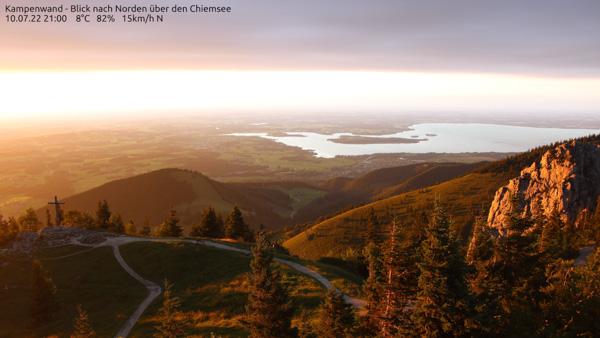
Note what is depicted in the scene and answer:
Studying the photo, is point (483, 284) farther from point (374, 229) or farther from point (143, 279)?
point (143, 279)

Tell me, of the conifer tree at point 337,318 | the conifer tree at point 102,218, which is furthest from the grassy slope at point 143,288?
the conifer tree at point 102,218

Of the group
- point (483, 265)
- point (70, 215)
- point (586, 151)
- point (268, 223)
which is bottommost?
point (268, 223)

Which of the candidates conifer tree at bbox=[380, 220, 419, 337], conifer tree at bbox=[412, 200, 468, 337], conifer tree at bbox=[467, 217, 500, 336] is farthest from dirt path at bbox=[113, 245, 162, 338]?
conifer tree at bbox=[467, 217, 500, 336]

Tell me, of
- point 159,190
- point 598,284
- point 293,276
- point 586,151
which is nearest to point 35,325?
point 293,276

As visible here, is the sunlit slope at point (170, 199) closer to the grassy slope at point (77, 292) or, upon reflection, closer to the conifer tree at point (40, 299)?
the grassy slope at point (77, 292)

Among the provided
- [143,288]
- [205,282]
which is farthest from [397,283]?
[143,288]

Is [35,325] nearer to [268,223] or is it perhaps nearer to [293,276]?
[293,276]

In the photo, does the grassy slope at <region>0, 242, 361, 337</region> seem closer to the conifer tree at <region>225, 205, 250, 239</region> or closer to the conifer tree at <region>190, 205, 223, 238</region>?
the conifer tree at <region>190, 205, 223, 238</region>
